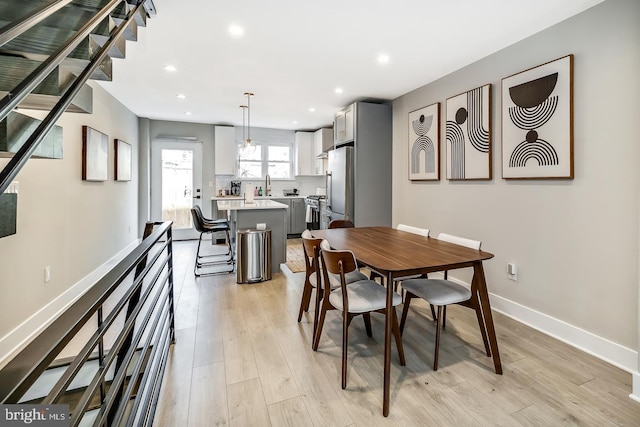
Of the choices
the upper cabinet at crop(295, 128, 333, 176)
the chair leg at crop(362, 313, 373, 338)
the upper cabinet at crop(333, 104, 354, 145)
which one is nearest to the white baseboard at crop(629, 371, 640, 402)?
the chair leg at crop(362, 313, 373, 338)

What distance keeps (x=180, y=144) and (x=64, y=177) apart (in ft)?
10.8

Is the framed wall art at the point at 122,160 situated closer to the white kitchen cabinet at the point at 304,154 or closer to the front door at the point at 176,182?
the front door at the point at 176,182

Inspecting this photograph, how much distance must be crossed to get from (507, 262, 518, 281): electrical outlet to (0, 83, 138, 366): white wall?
13.4ft

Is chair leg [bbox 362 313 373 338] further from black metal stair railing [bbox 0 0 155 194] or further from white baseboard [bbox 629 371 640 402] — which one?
black metal stair railing [bbox 0 0 155 194]

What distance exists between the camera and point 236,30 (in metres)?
2.53

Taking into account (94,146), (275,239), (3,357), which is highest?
(94,146)

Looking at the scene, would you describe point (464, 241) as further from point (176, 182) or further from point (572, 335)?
point (176, 182)

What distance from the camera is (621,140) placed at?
6.72 feet

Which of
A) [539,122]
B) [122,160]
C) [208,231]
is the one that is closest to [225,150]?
[122,160]

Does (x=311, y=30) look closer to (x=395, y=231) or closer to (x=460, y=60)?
(x=460, y=60)

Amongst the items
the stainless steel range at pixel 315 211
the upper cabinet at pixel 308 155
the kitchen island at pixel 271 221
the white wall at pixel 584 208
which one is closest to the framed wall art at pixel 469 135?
the white wall at pixel 584 208

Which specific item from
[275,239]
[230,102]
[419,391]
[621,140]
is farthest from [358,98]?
[419,391]

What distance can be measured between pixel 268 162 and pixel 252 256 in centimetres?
374

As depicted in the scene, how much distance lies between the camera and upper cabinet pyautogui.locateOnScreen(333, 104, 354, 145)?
4582mm
